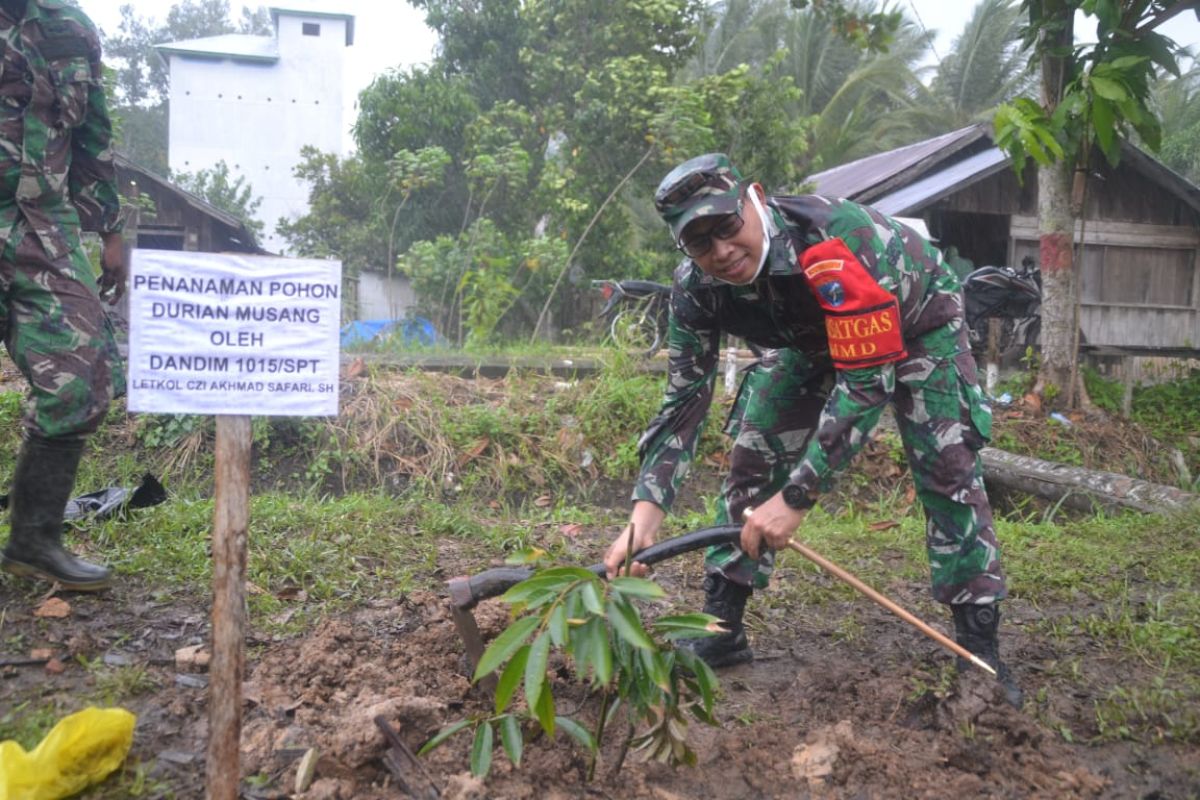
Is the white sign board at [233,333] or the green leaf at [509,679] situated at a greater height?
the white sign board at [233,333]

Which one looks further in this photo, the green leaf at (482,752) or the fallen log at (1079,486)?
the fallen log at (1079,486)

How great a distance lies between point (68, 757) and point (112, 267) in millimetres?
2057

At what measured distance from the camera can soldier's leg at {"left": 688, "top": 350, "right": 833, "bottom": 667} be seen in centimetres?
316

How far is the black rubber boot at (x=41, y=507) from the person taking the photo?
123 inches

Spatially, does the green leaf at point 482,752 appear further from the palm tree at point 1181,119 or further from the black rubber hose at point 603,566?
the palm tree at point 1181,119

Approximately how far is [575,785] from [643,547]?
66 cm

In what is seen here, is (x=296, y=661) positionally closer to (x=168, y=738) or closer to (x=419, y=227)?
(x=168, y=738)

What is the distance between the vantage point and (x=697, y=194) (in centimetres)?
245

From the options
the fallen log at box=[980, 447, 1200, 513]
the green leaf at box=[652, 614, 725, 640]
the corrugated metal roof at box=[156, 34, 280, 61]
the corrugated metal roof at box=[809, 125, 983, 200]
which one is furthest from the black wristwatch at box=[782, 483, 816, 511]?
the corrugated metal roof at box=[156, 34, 280, 61]

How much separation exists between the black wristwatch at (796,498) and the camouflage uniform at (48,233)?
2196 mm

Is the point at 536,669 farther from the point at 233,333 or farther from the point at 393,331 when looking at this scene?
the point at 393,331

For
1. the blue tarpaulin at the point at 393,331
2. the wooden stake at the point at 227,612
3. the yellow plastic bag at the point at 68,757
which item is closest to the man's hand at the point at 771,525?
the wooden stake at the point at 227,612

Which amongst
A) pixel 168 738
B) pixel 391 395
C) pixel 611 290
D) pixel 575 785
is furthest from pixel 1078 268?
pixel 168 738

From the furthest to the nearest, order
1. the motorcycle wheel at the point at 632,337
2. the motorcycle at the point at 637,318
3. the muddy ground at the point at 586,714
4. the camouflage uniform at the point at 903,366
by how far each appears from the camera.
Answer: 1. the motorcycle at the point at 637,318
2. the motorcycle wheel at the point at 632,337
3. the camouflage uniform at the point at 903,366
4. the muddy ground at the point at 586,714
